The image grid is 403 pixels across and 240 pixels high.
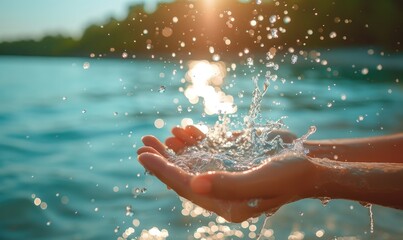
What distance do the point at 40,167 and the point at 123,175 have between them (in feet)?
4.65

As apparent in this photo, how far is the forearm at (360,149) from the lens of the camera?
12.7 ft

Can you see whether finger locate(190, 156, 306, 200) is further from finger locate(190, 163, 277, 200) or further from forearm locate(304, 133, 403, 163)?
forearm locate(304, 133, 403, 163)

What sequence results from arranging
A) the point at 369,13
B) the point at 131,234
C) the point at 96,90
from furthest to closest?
the point at 369,13
the point at 96,90
the point at 131,234

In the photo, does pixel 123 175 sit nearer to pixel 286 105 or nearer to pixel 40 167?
pixel 40 167

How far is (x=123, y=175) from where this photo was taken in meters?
7.26

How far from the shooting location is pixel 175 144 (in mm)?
3842

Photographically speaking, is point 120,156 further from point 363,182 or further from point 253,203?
point 253,203

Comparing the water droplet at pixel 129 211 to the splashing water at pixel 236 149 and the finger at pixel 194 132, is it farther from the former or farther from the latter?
the finger at pixel 194 132

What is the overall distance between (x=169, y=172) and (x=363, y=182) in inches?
45.4

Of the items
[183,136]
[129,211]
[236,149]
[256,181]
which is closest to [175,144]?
[183,136]

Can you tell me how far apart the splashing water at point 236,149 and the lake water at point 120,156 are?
5.00ft

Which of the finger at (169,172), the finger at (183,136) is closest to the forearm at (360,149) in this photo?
the finger at (183,136)

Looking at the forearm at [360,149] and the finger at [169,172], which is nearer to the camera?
the finger at [169,172]

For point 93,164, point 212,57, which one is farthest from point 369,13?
point 93,164
